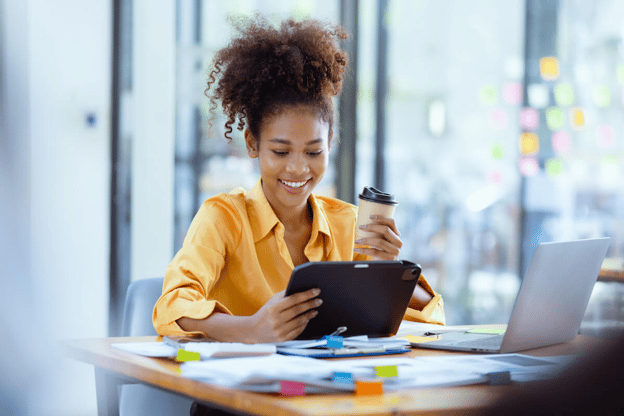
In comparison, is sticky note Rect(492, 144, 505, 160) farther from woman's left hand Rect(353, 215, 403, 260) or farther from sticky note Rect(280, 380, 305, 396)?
sticky note Rect(280, 380, 305, 396)

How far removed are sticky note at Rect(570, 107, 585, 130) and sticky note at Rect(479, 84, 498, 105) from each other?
0.46m

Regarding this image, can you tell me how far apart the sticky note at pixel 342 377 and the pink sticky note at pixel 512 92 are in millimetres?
3471

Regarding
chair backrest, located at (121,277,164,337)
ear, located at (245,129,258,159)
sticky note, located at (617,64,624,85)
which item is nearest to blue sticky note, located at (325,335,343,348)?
chair backrest, located at (121,277,164,337)

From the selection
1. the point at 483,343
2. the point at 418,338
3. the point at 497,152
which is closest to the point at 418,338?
the point at 418,338

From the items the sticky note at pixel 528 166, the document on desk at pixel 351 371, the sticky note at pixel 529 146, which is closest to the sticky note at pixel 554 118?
the sticky note at pixel 529 146

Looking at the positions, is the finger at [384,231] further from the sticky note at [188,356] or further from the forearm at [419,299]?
the sticky note at [188,356]

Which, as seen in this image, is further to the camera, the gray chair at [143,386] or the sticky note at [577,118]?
the sticky note at [577,118]

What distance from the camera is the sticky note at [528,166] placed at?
3.98 meters

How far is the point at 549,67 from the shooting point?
400 centimetres

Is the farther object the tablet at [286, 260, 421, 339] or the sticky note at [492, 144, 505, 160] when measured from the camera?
the sticky note at [492, 144, 505, 160]

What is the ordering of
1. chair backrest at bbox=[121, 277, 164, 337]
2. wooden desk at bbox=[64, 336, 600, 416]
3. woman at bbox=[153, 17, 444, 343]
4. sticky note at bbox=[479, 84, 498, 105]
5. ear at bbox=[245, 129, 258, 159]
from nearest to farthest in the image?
wooden desk at bbox=[64, 336, 600, 416] < woman at bbox=[153, 17, 444, 343] < chair backrest at bbox=[121, 277, 164, 337] < ear at bbox=[245, 129, 258, 159] < sticky note at bbox=[479, 84, 498, 105]

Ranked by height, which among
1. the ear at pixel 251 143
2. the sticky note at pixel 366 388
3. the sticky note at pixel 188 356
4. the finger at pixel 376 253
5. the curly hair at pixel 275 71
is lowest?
the sticky note at pixel 188 356

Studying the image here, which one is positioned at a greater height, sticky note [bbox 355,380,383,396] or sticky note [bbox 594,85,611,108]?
sticky note [bbox 594,85,611,108]

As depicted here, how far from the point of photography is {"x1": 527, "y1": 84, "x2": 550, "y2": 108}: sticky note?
4.00 m
